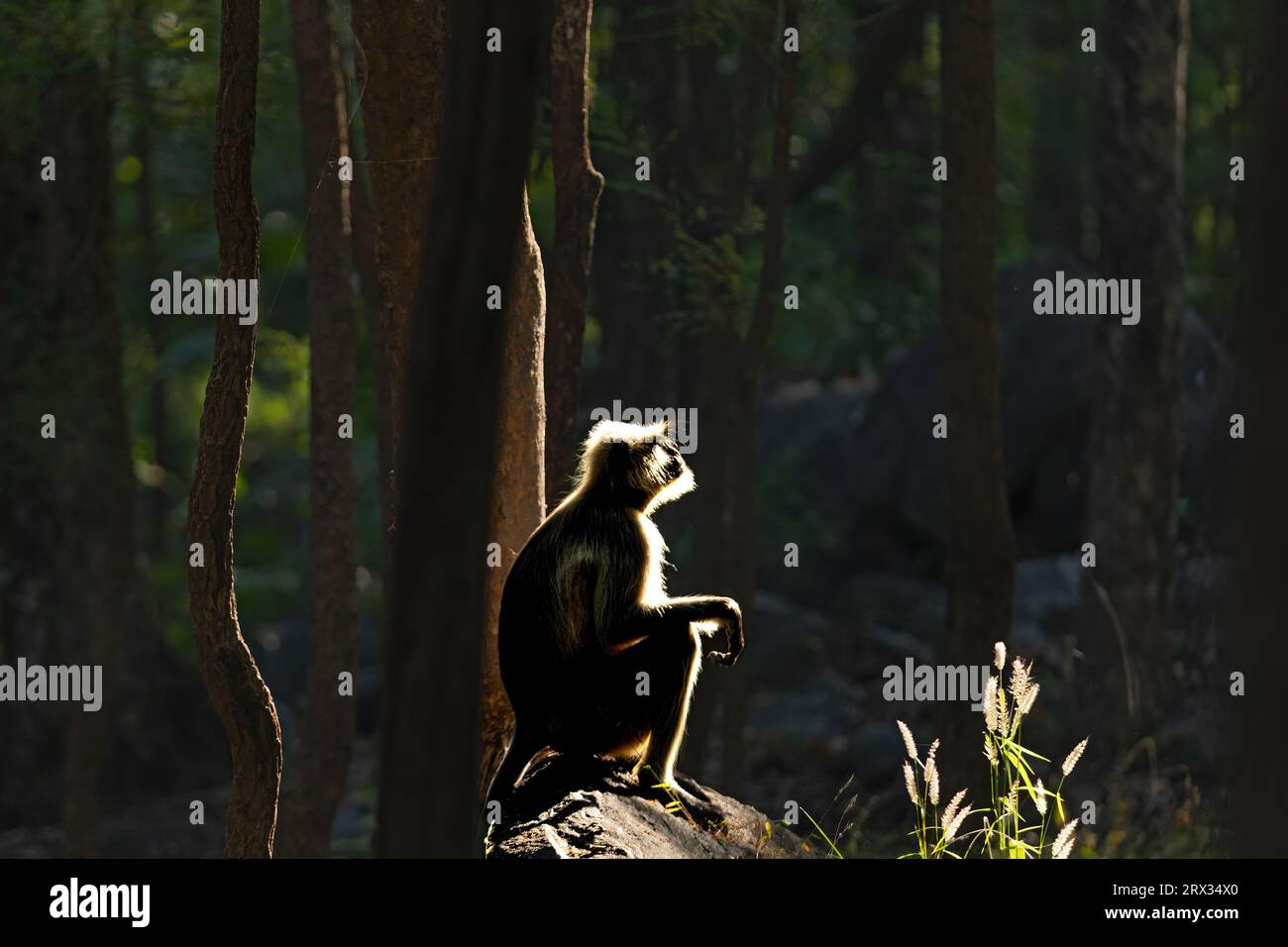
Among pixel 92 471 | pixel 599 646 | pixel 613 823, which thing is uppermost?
pixel 92 471

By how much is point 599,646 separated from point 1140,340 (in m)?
10.9

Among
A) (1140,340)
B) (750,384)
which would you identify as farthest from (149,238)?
(1140,340)

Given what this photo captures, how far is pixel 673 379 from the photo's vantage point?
1886 cm

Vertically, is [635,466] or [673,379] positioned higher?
[673,379]

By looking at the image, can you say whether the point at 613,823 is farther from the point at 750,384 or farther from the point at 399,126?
the point at 750,384

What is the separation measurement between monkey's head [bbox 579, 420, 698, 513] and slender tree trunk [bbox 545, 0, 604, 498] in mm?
2797

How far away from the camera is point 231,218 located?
781 cm

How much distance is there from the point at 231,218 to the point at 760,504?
1399 centimetres

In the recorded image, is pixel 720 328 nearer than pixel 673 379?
Yes

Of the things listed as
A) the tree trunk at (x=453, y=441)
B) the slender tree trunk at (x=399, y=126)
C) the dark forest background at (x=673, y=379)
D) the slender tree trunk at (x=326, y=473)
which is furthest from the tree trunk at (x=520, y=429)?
the slender tree trunk at (x=326, y=473)

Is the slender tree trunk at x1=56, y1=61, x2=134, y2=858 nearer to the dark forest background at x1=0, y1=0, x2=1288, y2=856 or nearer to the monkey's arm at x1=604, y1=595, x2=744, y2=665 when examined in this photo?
the dark forest background at x1=0, y1=0, x2=1288, y2=856

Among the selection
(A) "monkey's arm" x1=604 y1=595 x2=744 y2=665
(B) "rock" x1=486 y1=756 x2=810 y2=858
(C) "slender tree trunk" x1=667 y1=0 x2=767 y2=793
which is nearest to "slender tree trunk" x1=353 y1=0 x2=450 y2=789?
(A) "monkey's arm" x1=604 y1=595 x2=744 y2=665

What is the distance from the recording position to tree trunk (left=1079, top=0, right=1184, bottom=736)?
15922mm

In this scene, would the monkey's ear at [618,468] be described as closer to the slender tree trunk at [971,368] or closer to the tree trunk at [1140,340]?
the slender tree trunk at [971,368]
